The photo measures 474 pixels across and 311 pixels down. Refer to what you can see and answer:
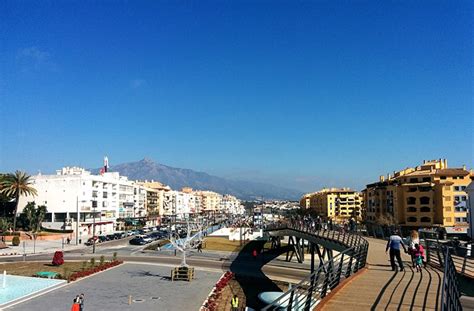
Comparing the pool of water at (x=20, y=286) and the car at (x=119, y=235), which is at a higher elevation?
the pool of water at (x=20, y=286)

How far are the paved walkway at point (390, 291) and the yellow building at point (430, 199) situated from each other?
6765 cm

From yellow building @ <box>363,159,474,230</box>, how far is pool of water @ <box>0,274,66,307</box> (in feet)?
205

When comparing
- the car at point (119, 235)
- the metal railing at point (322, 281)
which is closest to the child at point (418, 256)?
the metal railing at point (322, 281)

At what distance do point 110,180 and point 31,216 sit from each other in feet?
83.5

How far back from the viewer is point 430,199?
77.1m

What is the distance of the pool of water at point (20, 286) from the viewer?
28.7 metres

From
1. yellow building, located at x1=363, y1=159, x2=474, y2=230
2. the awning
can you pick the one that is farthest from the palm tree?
the awning

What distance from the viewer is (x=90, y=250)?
5991 cm

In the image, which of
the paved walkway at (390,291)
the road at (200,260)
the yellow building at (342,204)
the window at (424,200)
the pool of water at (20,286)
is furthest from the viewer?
the yellow building at (342,204)

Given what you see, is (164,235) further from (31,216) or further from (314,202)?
(314,202)

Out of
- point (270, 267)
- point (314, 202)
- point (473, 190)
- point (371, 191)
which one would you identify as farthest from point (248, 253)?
point (314, 202)

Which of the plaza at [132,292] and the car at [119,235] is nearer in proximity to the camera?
the plaza at [132,292]

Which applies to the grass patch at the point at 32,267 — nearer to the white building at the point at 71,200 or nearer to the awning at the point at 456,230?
the white building at the point at 71,200

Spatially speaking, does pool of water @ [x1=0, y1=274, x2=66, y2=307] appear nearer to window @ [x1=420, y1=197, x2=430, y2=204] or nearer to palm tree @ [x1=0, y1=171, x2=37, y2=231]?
palm tree @ [x1=0, y1=171, x2=37, y2=231]
